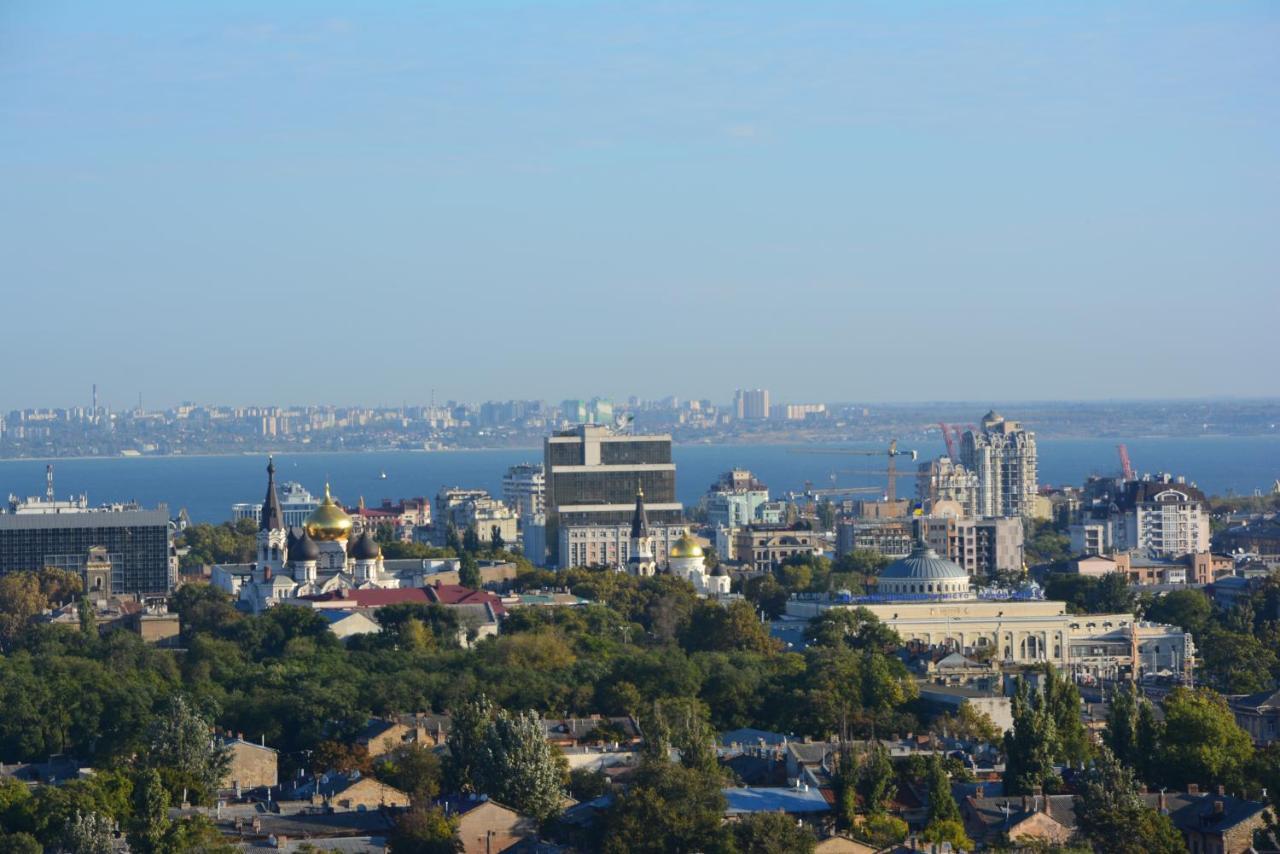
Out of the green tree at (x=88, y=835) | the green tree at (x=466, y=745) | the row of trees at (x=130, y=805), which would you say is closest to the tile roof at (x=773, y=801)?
the green tree at (x=466, y=745)

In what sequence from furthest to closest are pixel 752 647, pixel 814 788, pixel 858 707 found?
pixel 752 647
pixel 858 707
pixel 814 788

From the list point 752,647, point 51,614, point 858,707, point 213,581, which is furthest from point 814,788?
point 213,581

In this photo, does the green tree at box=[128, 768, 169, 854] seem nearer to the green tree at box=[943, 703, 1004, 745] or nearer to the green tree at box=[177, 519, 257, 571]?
the green tree at box=[943, 703, 1004, 745]

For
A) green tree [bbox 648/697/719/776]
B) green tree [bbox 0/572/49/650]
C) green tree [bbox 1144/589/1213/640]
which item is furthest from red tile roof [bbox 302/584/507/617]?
green tree [bbox 648/697/719/776]

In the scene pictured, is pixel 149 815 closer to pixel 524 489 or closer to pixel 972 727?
pixel 972 727

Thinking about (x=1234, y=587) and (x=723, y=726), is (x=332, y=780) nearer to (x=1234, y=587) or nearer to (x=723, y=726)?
(x=723, y=726)

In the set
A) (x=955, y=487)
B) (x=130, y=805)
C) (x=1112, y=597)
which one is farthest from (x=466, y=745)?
(x=955, y=487)

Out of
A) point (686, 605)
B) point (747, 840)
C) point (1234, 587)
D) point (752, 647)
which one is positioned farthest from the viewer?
point (1234, 587)

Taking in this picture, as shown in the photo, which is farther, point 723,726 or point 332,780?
point 723,726
